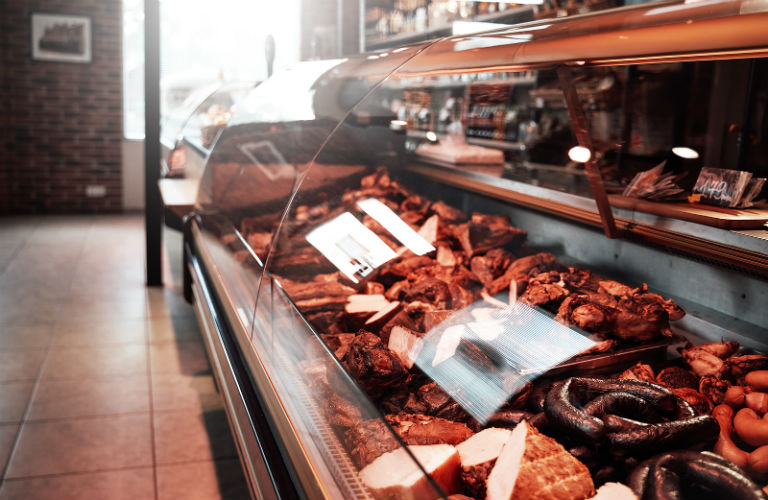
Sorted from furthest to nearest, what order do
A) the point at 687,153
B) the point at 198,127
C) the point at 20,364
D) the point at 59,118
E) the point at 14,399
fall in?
1. the point at 59,118
2. the point at 198,127
3. the point at 20,364
4. the point at 14,399
5. the point at 687,153

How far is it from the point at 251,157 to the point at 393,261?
A: 1166mm

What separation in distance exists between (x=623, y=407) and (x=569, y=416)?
115 mm

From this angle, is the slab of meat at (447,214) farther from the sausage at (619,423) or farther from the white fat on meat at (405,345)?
the sausage at (619,423)

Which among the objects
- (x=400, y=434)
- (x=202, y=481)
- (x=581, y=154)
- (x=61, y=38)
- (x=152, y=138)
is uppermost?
(x=61, y=38)

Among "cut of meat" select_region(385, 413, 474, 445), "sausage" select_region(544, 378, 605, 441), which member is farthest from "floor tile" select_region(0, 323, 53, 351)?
"sausage" select_region(544, 378, 605, 441)

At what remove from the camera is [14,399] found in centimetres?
299

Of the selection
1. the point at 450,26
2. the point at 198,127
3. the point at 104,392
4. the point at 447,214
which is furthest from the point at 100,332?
the point at 450,26

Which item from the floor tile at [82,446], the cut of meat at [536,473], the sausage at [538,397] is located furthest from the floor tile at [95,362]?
the cut of meat at [536,473]

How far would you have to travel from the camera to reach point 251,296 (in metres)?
1.92

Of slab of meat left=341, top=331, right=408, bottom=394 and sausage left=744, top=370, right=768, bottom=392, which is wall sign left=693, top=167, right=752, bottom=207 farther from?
slab of meat left=341, top=331, right=408, bottom=394

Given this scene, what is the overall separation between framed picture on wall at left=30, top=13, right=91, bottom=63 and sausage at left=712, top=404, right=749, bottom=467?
8192 mm

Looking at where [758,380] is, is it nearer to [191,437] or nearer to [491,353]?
[491,353]

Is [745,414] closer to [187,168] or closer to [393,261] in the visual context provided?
[393,261]

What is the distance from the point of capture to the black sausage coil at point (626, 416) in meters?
1.03
